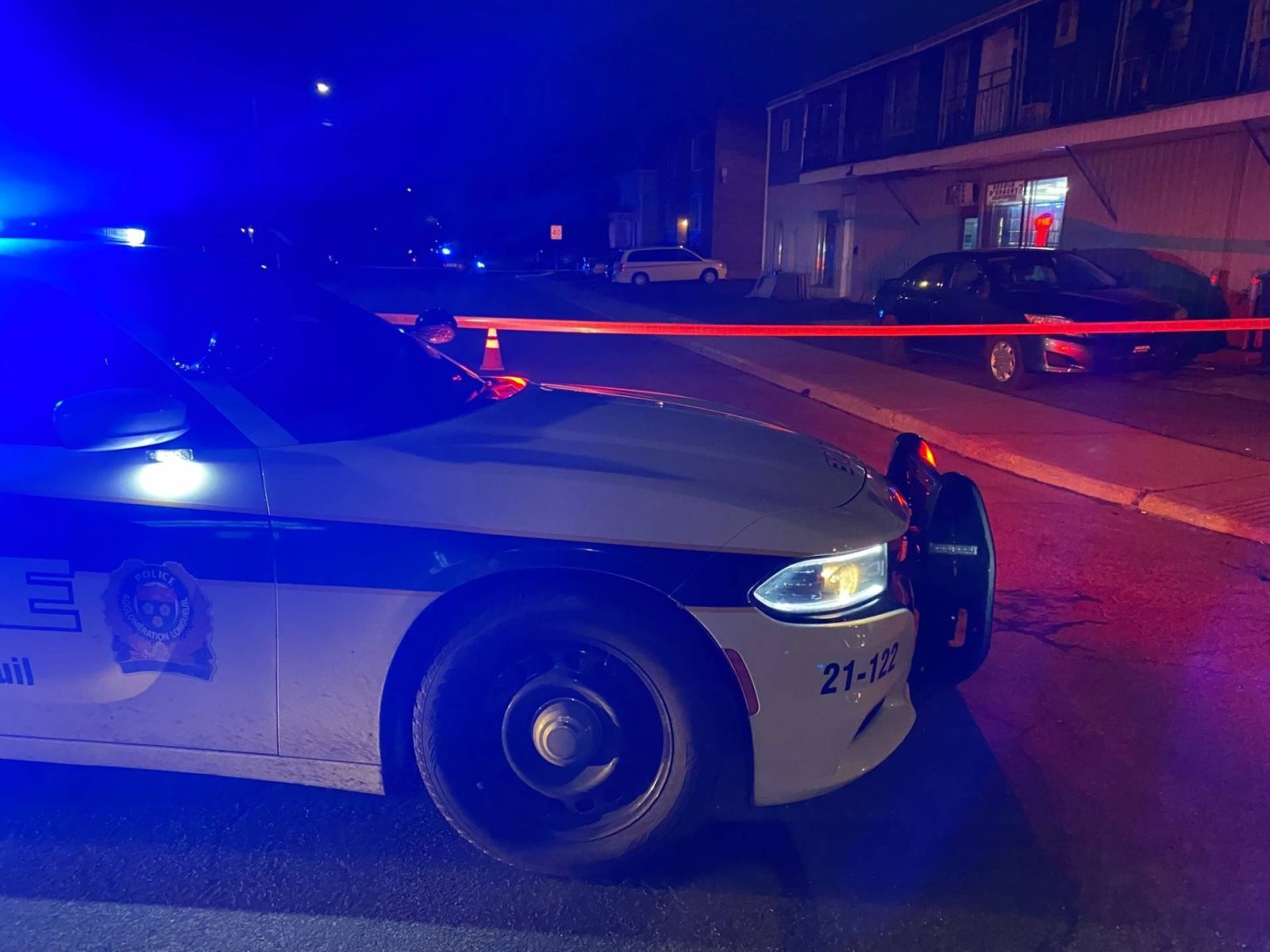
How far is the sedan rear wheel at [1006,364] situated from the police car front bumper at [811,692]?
9117 mm

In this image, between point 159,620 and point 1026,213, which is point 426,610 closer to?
point 159,620

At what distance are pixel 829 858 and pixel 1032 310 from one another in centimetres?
988

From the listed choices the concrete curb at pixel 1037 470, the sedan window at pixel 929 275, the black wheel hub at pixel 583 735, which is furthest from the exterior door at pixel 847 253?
the black wheel hub at pixel 583 735

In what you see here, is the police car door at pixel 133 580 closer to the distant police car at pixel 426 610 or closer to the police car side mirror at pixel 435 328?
the distant police car at pixel 426 610

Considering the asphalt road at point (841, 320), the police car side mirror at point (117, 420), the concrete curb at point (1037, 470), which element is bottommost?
the concrete curb at point (1037, 470)

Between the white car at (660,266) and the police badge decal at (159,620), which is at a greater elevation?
the white car at (660,266)

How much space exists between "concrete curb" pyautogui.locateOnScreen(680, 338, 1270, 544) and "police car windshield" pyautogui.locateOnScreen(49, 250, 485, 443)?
4.72m

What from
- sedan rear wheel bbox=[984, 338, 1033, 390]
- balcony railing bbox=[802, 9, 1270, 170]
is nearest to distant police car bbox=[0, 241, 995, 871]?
sedan rear wheel bbox=[984, 338, 1033, 390]

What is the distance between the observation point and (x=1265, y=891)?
9.41 ft

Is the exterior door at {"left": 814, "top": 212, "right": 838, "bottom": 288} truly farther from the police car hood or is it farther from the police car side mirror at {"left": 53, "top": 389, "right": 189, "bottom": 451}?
the police car side mirror at {"left": 53, "top": 389, "right": 189, "bottom": 451}

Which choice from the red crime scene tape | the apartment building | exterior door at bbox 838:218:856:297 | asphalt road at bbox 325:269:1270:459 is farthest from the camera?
exterior door at bbox 838:218:856:297

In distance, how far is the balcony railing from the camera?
573 inches

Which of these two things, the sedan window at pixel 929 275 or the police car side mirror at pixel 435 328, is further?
the sedan window at pixel 929 275

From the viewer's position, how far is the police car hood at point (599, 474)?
2.76 m
